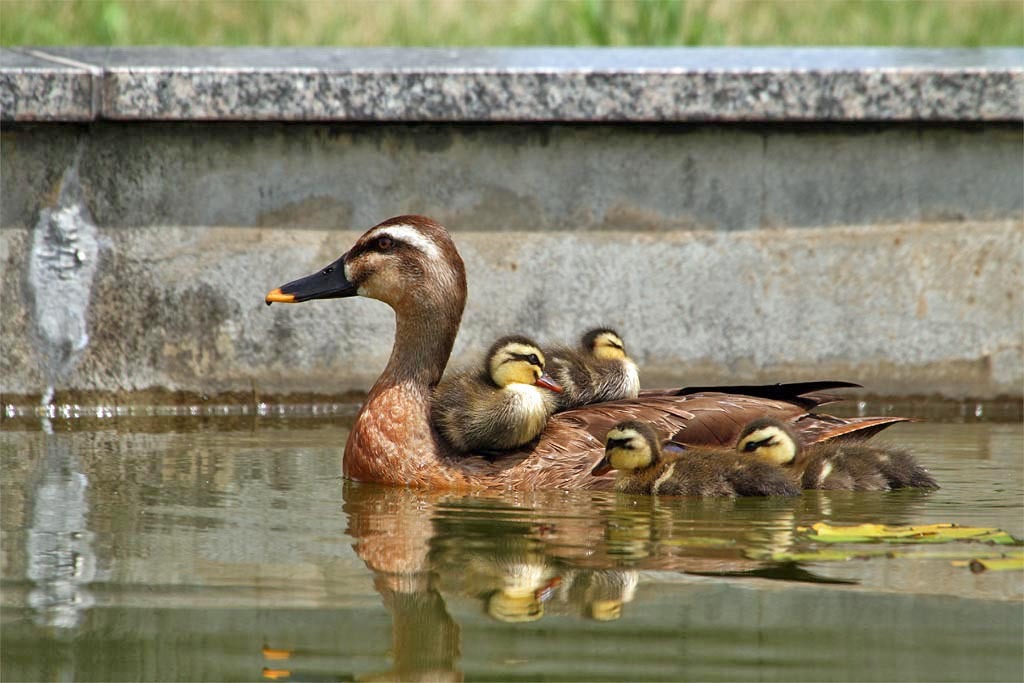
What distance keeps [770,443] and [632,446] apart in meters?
0.49

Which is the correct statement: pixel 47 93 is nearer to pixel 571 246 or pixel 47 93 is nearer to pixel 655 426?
pixel 571 246

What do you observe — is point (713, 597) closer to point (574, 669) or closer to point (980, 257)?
point (574, 669)

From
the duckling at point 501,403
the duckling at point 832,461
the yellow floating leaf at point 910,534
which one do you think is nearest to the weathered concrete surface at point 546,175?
the duckling at point 501,403

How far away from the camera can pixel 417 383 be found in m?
6.21

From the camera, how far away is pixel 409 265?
6.25m

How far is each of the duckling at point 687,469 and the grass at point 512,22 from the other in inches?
231

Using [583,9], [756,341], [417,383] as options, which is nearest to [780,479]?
[417,383]

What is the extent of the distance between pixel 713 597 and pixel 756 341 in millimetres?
3686

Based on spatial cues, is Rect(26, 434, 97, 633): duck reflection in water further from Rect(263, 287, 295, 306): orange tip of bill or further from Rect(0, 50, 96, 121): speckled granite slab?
Rect(0, 50, 96, 121): speckled granite slab

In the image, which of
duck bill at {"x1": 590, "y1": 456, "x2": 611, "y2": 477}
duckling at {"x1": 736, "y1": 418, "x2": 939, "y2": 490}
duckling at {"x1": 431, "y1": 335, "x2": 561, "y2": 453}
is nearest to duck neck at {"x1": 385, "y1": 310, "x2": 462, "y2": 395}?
duckling at {"x1": 431, "y1": 335, "x2": 561, "y2": 453}

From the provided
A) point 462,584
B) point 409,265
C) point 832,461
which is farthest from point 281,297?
point 462,584

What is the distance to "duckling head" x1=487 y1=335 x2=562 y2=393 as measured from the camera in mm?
5934

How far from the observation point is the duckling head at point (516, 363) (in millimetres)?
5934

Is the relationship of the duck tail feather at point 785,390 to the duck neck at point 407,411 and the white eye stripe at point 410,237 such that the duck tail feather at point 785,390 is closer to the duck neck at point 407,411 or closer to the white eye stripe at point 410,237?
the duck neck at point 407,411
